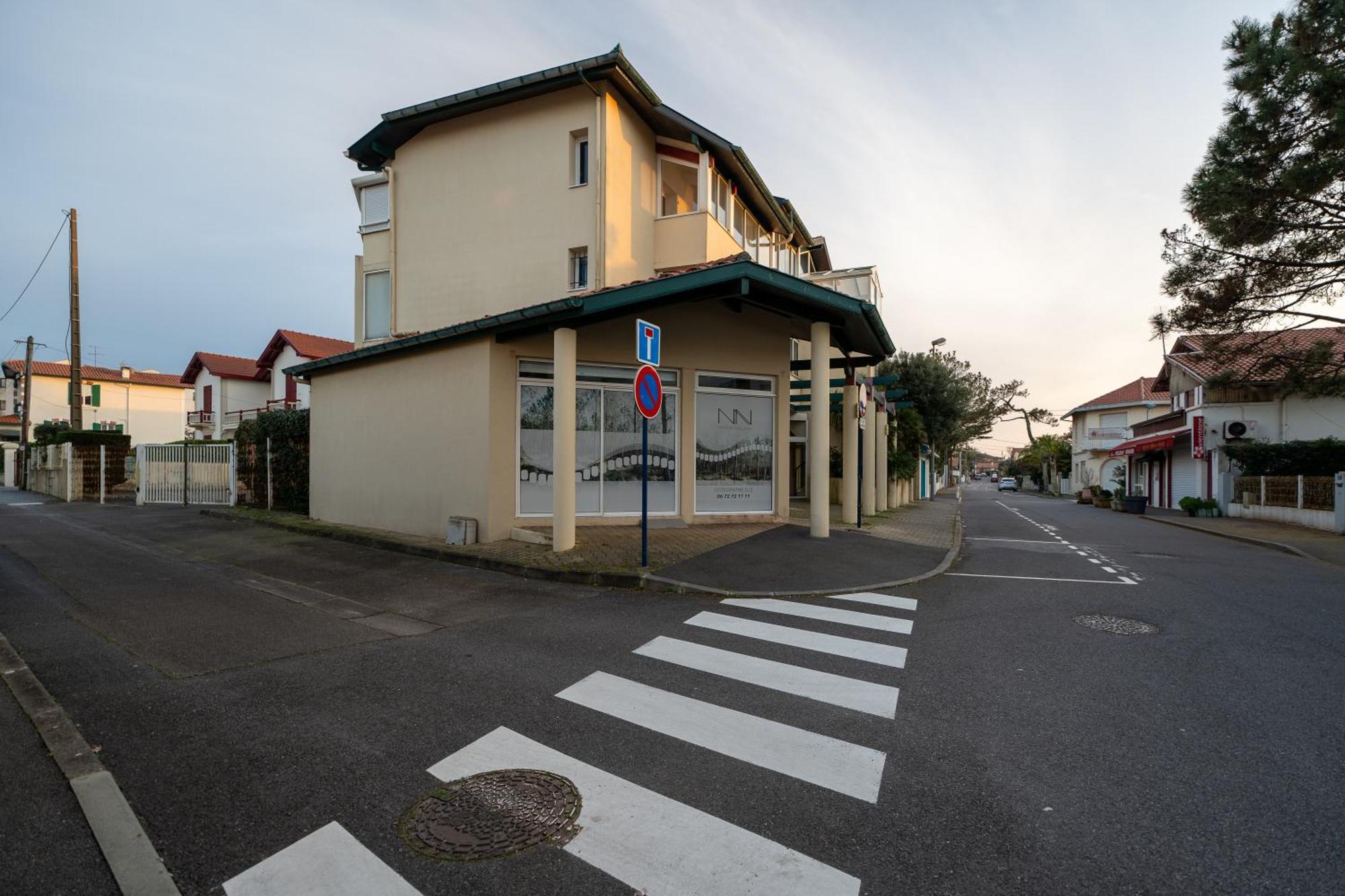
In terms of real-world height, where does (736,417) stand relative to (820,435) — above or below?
above

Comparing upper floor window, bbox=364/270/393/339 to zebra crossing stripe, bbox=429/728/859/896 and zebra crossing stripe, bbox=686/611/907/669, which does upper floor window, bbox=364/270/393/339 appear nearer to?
zebra crossing stripe, bbox=686/611/907/669

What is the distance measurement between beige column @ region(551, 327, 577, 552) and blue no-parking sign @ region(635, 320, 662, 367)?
179cm

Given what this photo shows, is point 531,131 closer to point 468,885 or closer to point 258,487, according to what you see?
Answer: point 258,487

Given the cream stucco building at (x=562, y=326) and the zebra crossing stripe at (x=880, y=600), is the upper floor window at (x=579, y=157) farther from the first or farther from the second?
the zebra crossing stripe at (x=880, y=600)

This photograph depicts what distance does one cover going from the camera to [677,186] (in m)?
16.5

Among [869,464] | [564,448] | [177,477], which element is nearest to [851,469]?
[869,464]

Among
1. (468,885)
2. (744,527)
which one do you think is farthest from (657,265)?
(468,885)

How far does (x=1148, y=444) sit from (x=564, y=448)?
34.7 meters

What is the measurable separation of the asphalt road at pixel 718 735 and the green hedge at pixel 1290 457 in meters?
20.4

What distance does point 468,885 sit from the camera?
2.38 metres

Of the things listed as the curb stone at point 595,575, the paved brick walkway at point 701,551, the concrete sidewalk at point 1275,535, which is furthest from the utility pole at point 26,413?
the concrete sidewalk at point 1275,535

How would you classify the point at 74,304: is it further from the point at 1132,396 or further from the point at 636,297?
the point at 1132,396

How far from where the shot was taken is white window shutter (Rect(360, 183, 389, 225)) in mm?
17406

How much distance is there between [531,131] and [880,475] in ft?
45.5
